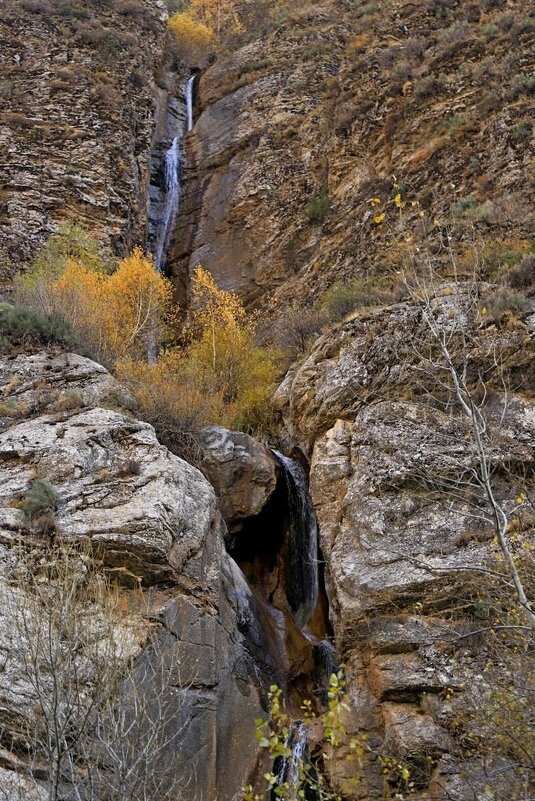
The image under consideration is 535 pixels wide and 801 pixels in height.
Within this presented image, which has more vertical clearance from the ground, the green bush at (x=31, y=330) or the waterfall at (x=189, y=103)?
the waterfall at (x=189, y=103)

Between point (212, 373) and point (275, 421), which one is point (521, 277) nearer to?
point (275, 421)

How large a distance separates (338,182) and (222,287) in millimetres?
5757

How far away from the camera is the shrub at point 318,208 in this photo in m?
27.4

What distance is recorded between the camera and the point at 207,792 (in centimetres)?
1059

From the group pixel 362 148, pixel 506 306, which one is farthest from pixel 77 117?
pixel 506 306

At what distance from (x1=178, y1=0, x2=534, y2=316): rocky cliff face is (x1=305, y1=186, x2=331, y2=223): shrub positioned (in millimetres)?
54

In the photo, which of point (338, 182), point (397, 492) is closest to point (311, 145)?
point (338, 182)

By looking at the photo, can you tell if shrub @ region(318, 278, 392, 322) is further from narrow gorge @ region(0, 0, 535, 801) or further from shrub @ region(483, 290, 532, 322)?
shrub @ region(483, 290, 532, 322)

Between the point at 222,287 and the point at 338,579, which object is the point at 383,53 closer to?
the point at 222,287

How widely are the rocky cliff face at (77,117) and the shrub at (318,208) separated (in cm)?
737

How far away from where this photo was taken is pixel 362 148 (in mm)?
27656

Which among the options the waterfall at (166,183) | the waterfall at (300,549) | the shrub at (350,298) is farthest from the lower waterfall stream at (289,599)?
the waterfall at (166,183)

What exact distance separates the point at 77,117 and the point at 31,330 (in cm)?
1819

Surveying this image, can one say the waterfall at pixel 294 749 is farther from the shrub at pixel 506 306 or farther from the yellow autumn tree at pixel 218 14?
the yellow autumn tree at pixel 218 14
